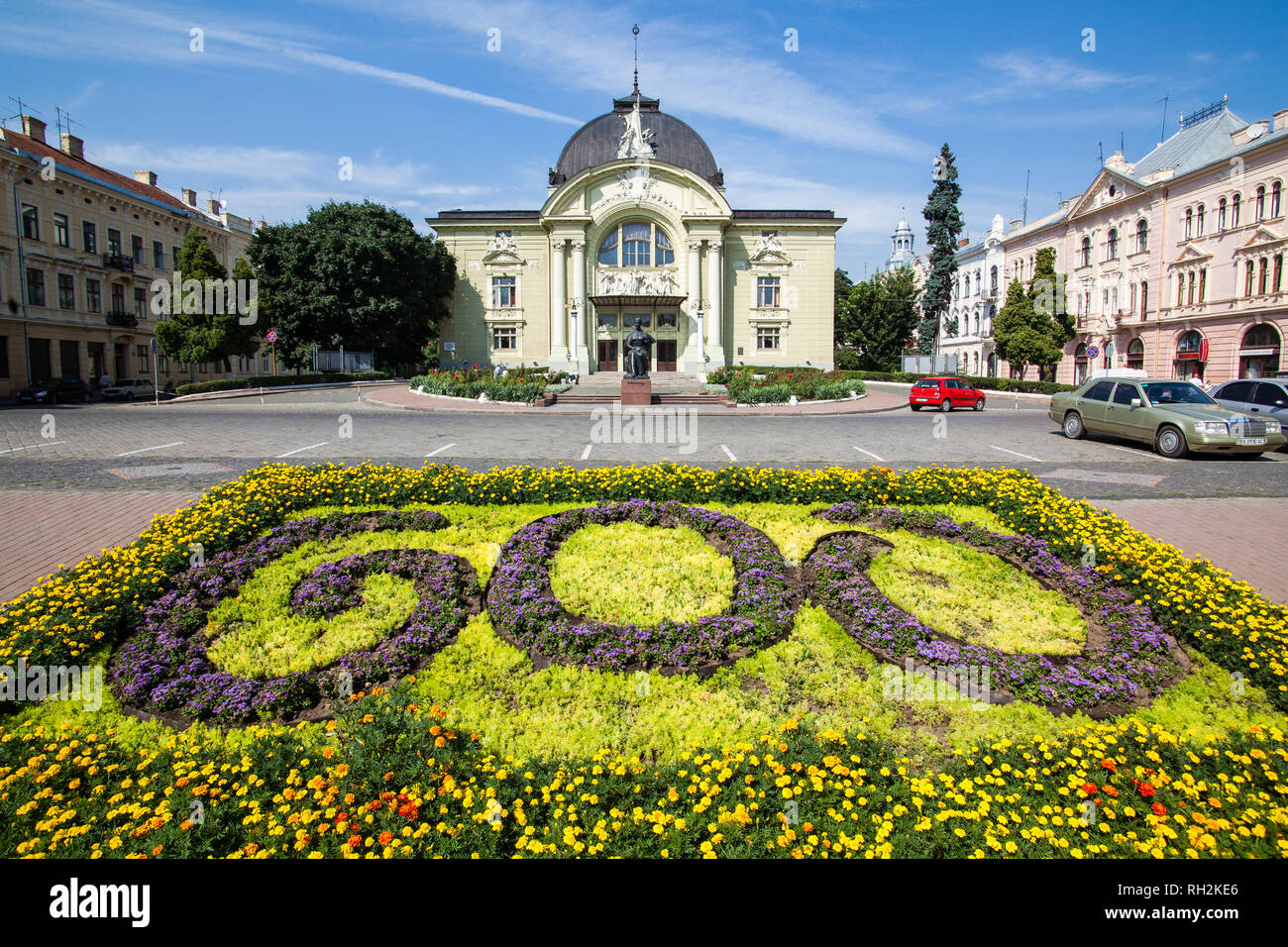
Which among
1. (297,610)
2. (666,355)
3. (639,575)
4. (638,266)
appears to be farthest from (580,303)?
(297,610)

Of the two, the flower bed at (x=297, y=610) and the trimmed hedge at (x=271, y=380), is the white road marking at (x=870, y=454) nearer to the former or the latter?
the flower bed at (x=297, y=610)

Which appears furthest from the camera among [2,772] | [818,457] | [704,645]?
[818,457]

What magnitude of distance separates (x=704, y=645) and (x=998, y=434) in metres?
17.8

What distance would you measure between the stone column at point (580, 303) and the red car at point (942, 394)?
25089 mm

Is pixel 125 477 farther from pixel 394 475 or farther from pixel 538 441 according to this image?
pixel 538 441

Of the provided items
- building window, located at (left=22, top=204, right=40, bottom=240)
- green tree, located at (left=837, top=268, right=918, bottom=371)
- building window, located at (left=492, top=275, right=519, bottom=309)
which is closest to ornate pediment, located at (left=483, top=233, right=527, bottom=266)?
building window, located at (left=492, top=275, right=519, bottom=309)

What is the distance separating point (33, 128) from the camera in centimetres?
4431

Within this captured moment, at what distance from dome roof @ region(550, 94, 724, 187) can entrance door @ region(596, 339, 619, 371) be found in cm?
1390

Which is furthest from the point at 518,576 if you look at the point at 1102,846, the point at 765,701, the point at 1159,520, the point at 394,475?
the point at 1159,520

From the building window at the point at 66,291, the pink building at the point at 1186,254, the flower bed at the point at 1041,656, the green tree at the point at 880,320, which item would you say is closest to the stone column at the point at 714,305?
the pink building at the point at 1186,254

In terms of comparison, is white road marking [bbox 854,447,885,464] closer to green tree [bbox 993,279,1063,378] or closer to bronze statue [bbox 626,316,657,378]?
bronze statue [bbox 626,316,657,378]

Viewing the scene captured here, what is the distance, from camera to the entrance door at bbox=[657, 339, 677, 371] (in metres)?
51.5

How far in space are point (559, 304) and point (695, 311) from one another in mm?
9790

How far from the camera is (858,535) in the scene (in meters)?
8.31
